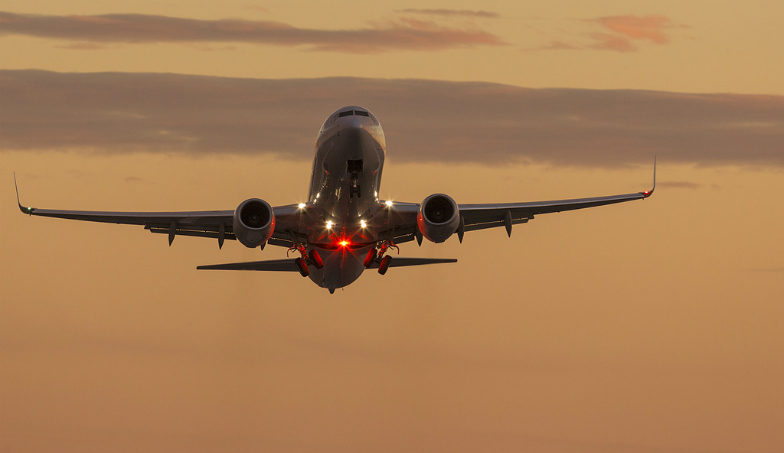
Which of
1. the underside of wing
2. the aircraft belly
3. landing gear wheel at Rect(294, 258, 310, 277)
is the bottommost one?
landing gear wheel at Rect(294, 258, 310, 277)

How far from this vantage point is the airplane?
182ft

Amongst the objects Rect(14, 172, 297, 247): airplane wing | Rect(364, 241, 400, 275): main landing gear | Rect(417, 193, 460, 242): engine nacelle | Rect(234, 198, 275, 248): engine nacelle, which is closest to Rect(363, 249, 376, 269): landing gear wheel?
Rect(364, 241, 400, 275): main landing gear

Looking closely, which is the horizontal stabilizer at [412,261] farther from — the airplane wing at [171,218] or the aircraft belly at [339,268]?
the airplane wing at [171,218]

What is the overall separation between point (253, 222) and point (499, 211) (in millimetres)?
10789

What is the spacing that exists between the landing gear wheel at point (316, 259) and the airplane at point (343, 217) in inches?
1.7

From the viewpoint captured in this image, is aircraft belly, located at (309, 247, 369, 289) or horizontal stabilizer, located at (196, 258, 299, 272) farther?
horizontal stabilizer, located at (196, 258, 299, 272)

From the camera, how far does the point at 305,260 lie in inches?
2467

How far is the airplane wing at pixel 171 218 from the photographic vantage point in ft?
194

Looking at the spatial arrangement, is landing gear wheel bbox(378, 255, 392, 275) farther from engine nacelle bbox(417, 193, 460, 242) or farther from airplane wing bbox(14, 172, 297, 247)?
engine nacelle bbox(417, 193, 460, 242)

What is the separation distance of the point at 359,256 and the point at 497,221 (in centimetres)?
621

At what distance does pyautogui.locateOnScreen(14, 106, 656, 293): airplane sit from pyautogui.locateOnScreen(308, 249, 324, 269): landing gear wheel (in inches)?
1.7

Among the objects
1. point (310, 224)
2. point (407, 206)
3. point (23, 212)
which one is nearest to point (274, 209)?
point (310, 224)

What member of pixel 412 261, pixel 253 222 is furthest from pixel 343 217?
pixel 412 261

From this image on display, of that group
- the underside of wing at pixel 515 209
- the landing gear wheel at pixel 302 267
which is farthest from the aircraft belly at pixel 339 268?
→ the underside of wing at pixel 515 209
